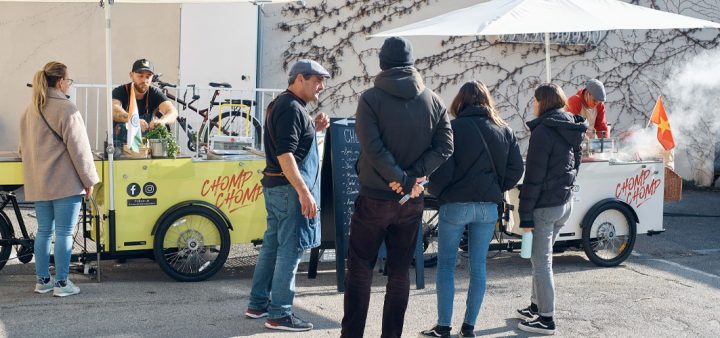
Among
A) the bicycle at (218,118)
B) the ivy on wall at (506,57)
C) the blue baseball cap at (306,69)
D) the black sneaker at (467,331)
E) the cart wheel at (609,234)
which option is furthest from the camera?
the ivy on wall at (506,57)

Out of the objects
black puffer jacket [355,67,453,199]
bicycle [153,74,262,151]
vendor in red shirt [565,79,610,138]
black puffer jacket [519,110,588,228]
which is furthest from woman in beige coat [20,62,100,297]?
vendor in red shirt [565,79,610,138]

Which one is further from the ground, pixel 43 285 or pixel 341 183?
pixel 341 183

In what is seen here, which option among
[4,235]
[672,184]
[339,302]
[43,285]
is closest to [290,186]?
[339,302]

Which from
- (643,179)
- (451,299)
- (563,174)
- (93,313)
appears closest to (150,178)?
(93,313)

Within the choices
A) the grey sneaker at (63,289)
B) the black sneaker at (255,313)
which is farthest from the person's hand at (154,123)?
the black sneaker at (255,313)

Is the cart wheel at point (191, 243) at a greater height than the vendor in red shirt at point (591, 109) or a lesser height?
lesser

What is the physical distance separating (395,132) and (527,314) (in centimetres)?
198

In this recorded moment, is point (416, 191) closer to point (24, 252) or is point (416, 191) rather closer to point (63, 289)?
point (63, 289)

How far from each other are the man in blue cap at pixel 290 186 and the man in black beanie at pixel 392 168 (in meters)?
0.53

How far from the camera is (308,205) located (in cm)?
546

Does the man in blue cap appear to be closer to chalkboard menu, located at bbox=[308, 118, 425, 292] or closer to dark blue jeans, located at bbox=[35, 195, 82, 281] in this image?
chalkboard menu, located at bbox=[308, 118, 425, 292]

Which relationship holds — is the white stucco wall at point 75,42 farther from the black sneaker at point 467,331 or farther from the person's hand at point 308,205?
the black sneaker at point 467,331

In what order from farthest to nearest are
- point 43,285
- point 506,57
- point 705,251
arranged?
point 506,57
point 705,251
point 43,285

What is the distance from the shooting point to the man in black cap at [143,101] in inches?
294
